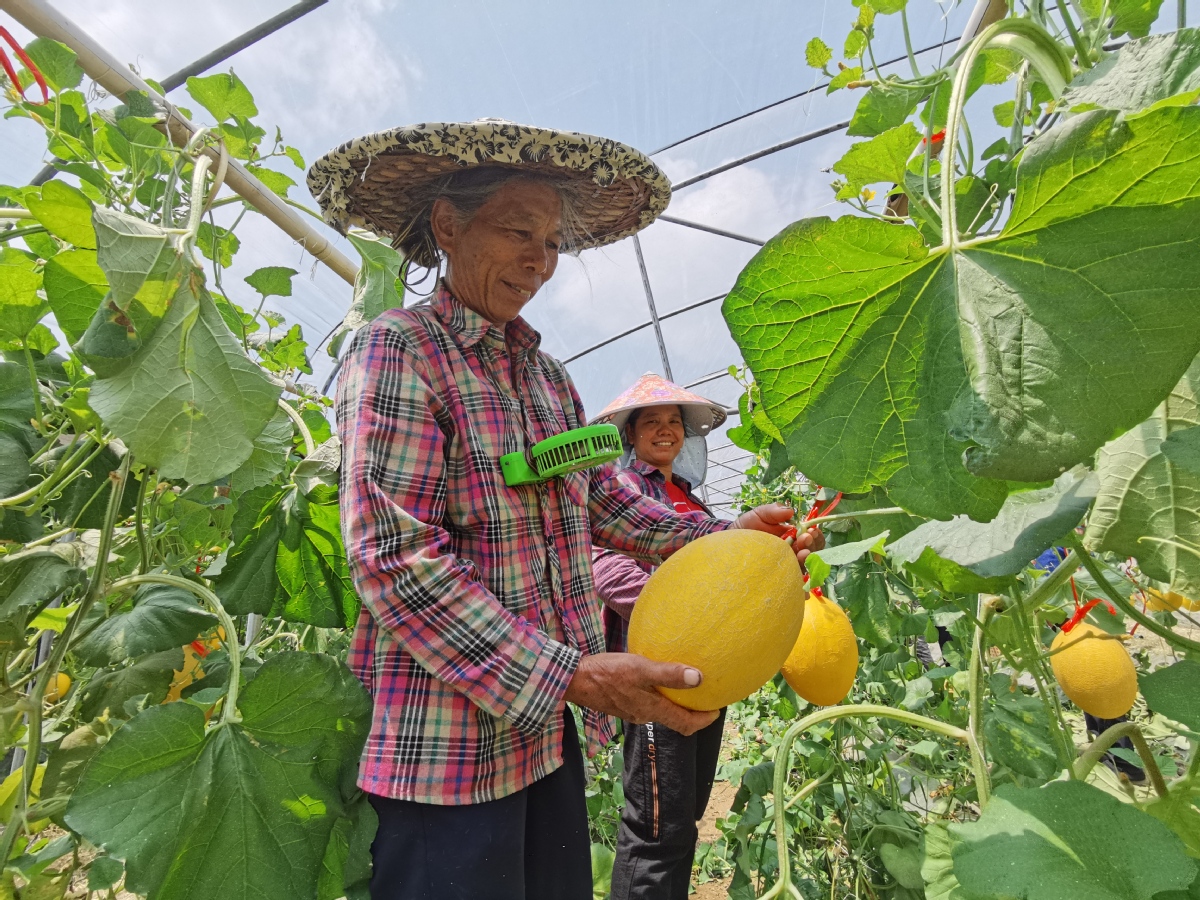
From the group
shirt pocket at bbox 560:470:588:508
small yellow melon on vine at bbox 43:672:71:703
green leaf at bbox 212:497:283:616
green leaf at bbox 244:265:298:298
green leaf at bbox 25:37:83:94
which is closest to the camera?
green leaf at bbox 25:37:83:94

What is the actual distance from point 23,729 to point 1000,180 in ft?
4.32

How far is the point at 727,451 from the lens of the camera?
35.9 ft

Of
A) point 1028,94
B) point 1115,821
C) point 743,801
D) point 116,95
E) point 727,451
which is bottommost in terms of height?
point 743,801

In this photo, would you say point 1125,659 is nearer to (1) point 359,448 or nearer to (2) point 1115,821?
(2) point 1115,821

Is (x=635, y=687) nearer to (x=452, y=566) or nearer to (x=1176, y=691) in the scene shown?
(x=452, y=566)

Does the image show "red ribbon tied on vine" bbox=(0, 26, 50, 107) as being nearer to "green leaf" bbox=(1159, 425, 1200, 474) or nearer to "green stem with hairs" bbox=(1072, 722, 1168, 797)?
"green leaf" bbox=(1159, 425, 1200, 474)

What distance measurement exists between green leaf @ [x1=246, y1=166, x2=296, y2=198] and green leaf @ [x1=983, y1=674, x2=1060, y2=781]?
145 centimetres

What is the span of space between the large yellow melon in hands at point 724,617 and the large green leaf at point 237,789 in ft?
1.33

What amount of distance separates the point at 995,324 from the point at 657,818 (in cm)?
182

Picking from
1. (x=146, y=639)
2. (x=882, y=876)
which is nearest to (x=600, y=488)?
(x=146, y=639)

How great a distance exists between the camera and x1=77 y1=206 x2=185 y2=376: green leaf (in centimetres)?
55

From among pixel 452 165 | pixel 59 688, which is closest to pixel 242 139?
pixel 452 165

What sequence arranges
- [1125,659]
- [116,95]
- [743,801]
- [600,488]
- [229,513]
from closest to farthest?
[229,513], [1125,659], [600,488], [116,95], [743,801]

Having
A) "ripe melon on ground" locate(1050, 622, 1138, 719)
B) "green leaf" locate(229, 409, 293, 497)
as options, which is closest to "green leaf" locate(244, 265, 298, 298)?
"green leaf" locate(229, 409, 293, 497)
